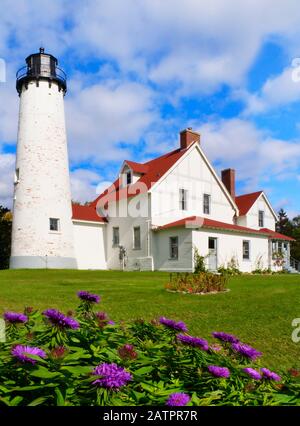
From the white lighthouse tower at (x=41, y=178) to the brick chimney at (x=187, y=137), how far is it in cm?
886

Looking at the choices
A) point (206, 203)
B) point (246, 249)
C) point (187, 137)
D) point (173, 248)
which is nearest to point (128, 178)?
point (187, 137)

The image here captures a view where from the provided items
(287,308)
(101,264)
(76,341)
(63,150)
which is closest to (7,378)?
(76,341)

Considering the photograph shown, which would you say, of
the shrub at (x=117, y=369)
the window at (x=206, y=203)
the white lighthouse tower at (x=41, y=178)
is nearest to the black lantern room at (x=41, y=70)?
the white lighthouse tower at (x=41, y=178)

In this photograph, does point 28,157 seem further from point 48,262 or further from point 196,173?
point 196,173

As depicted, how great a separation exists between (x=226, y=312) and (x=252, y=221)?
25.6m

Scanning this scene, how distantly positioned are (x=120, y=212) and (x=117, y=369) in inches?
1075

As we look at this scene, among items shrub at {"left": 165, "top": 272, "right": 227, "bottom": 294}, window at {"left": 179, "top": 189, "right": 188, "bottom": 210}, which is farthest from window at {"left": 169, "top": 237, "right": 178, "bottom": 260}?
shrub at {"left": 165, "top": 272, "right": 227, "bottom": 294}

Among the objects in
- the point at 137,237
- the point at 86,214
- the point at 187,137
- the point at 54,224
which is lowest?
the point at 137,237

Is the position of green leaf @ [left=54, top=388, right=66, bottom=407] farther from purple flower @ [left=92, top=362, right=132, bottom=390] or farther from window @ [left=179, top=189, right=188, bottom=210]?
window @ [left=179, top=189, right=188, bottom=210]

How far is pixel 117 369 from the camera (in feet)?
6.72

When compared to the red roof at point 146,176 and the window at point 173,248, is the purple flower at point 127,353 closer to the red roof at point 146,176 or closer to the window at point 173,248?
the window at point 173,248

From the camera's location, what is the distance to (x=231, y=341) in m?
3.04

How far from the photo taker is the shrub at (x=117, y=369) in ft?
6.61

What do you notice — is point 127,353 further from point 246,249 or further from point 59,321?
point 246,249
